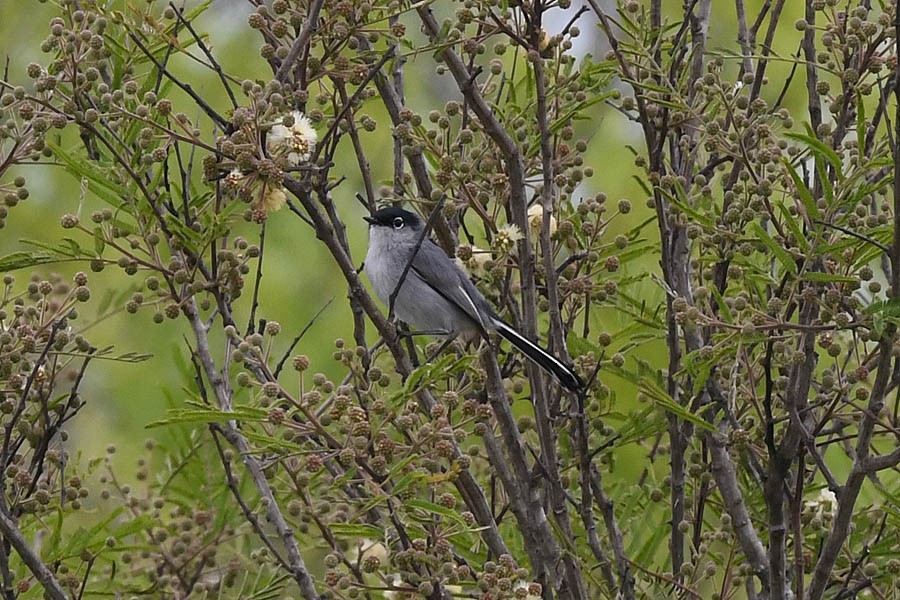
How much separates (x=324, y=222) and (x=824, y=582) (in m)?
1.16

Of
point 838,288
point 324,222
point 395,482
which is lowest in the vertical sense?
point 395,482

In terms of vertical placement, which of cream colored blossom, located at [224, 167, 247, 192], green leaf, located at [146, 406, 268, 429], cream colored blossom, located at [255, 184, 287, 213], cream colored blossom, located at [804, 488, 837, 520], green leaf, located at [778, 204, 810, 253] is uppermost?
cream colored blossom, located at [224, 167, 247, 192]

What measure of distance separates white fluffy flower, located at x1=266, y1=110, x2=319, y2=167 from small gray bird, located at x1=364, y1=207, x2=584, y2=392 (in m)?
1.42

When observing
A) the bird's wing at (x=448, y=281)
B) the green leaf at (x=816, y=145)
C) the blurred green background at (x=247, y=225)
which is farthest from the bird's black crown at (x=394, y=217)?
the green leaf at (x=816, y=145)

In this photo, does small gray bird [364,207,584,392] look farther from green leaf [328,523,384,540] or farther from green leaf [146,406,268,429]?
green leaf [146,406,268,429]

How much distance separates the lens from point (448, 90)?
882 centimetres

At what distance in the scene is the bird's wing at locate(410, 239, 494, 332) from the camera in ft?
13.2

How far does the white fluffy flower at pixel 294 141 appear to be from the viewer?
2355 millimetres

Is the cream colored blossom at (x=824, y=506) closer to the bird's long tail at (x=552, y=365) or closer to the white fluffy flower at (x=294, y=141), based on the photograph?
the bird's long tail at (x=552, y=365)

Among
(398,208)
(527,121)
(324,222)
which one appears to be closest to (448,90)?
(398,208)

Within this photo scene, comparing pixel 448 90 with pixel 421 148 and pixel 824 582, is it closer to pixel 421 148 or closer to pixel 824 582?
pixel 421 148

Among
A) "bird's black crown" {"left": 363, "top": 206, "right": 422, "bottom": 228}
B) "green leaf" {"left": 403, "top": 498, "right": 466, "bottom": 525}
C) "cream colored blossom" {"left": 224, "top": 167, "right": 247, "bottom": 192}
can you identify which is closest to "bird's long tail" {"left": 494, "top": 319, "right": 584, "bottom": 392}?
"green leaf" {"left": 403, "top": 498, "right": 466, "bottom": 525}

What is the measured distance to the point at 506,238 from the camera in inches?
108

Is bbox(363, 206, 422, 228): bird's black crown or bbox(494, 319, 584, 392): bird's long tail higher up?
bbox(363, 206, 422, 228): bird's black crown
